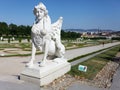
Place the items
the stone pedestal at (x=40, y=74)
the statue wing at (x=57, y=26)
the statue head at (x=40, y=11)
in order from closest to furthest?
the stone pedestal at (x=40, y=74) → the statue head at (x=40, y=11) → the statue wing at (x=57, y=26)

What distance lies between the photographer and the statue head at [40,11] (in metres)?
6.26

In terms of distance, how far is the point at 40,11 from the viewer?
6293 millimetres

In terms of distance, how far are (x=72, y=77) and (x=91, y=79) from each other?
73 cm

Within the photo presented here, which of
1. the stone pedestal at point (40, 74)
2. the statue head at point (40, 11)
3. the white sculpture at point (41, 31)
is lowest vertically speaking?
the stone pedestal at point (40, 74)

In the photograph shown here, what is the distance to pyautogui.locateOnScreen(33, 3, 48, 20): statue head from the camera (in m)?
6.26

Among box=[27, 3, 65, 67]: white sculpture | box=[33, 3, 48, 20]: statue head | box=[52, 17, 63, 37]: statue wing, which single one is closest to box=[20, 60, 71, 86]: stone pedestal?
box=[27, 3, 65, 67]: white sculpture

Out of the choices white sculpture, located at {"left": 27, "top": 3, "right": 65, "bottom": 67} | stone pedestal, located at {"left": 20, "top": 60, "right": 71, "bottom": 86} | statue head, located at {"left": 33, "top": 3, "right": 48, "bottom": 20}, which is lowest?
stone pedestal, located at {"left": 20, "top": 60, "right": 71, "bottom": 86}

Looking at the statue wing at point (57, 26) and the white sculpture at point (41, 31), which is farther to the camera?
the statue wing at point (57, 26)

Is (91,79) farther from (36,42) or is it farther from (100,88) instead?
(36,42)

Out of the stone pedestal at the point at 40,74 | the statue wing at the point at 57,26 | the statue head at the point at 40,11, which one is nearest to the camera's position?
the stone pedestal at the point at 40,74

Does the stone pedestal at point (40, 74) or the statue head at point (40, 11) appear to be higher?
the statue head at point (40, 11)

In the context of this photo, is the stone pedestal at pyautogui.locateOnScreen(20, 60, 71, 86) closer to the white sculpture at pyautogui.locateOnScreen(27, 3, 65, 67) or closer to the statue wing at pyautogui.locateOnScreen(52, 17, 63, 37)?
the white sculpture at pyautogui.locateOnScreen(27, 3, 65, 67)

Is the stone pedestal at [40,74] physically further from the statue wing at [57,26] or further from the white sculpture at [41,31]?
the statue wing at [57,26]

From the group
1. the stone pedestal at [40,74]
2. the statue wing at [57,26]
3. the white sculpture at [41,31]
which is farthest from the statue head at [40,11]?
the stone pedestal at [40,74]
